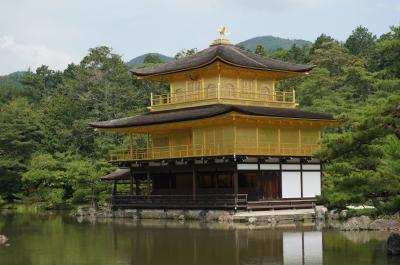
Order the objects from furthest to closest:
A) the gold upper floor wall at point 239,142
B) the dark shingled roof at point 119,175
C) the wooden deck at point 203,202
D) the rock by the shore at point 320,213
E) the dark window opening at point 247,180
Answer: the dark shingled roof at point 119,175, the dark window opening at point 247,180, the gold upper floor wall at point 239,142, the rock by the shore at point 320,213, the wooden deck at point 203,202

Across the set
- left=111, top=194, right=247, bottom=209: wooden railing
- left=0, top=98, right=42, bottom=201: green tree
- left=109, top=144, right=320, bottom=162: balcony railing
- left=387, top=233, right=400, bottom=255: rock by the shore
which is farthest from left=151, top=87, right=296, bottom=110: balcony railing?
left=387, top=233, right=400, bottom=255: rock by the shore

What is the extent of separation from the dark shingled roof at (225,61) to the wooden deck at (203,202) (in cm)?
785

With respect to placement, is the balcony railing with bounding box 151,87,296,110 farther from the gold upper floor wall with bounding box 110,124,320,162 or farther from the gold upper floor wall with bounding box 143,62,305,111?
the gold upper floor wall with bounding box 110,124,320,162

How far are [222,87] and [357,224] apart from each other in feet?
49.8

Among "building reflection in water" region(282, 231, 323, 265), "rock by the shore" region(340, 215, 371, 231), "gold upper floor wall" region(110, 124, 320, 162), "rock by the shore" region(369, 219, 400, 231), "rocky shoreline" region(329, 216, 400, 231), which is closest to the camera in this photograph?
"building reflection in water" region(282, 231, 323, 265)

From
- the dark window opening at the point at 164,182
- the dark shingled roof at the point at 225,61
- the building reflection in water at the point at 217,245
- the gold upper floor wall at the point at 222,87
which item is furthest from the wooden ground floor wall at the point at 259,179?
the building reflection in water at the point at 217,245

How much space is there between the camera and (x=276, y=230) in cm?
3197

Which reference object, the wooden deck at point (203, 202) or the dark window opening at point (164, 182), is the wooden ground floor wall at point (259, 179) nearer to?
the wooden deck at point (203, 202)

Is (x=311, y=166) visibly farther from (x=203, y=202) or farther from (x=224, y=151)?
(x=203, y=202)

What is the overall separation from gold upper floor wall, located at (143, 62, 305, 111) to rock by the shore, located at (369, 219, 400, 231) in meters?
14.9

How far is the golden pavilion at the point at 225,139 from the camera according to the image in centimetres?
4019

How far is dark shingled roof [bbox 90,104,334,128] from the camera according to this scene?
39312 mm

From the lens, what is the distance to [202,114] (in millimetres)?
40406

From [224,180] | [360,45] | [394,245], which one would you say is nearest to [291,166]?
[224,180]
